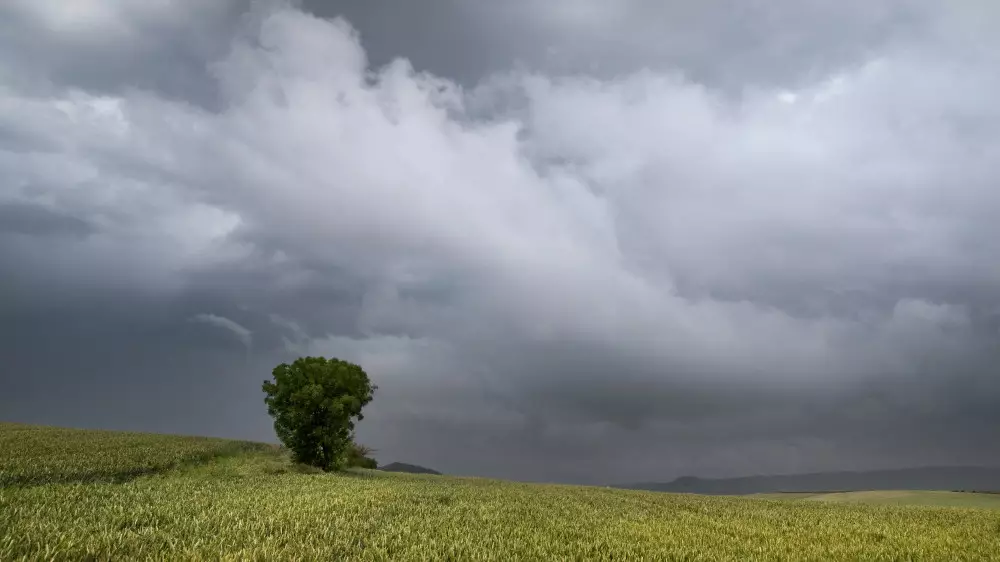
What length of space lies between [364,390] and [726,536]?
3492cm

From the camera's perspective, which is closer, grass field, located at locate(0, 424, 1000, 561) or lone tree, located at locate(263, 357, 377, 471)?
grass field, located at locate(0, 424, 1000, 561)

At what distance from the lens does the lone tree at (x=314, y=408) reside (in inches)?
1623

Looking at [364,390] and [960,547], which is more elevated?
[364,390]

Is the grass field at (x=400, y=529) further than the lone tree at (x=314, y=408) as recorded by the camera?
No

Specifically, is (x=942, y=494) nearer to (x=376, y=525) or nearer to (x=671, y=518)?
(x=671, y=518)

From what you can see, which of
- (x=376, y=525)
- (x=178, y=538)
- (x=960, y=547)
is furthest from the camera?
(x=960, y=547)

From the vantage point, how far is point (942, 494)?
190 ft

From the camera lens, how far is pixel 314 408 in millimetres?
41625

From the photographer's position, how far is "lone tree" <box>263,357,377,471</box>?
4122cm

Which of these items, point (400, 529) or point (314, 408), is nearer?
point (400, 529)

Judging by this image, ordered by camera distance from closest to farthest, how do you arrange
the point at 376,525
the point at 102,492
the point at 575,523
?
the point at 376,525 < the point at 575,523 < the point at 102,492

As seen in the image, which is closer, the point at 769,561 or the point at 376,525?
the point at 769,561

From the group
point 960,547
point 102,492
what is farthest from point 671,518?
point 102,492

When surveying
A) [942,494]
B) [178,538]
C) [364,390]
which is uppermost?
[364,390]
